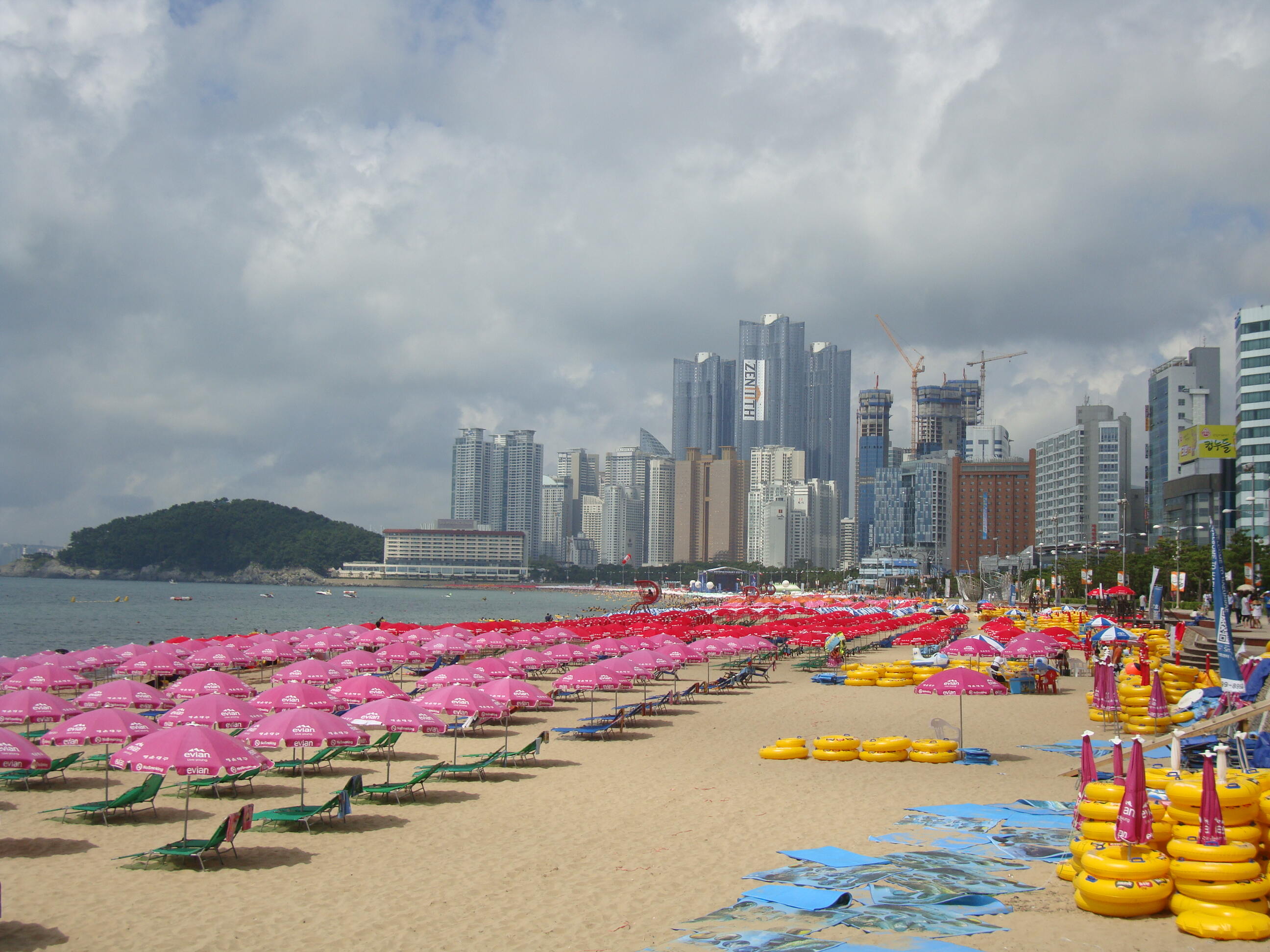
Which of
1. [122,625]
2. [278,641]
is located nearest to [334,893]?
[278,641]

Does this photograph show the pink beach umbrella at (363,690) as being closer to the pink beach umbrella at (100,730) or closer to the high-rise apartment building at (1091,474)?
the pink beach umbrella at (100,730)

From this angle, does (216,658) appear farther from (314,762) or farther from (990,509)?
(990,509)

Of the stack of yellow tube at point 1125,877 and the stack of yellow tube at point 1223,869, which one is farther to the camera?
the stack of yellow tube at point 1125,877

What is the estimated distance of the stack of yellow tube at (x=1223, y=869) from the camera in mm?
8352

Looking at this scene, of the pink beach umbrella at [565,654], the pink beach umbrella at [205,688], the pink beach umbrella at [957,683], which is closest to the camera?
the pink beach umbrella at [957,683]

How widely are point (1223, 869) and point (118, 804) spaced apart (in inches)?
524

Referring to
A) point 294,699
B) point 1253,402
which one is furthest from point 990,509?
point 294,699

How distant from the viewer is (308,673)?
963 inches

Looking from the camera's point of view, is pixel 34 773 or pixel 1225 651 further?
pixel 1225 651

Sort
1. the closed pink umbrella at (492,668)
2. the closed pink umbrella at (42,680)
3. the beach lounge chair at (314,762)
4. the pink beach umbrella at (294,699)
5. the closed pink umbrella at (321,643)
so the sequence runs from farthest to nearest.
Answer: the closed pink umbrella at (321,643)
the closed pink umbrella at (492,668)
the closed pink umbrella at (42,680)
the pink beach umbrella at (294,699)
the beach lounge chair at (314,762)

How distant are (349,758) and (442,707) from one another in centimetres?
278

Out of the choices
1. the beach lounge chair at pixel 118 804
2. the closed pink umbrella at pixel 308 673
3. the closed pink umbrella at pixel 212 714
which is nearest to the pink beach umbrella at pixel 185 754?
the beach lounge chair at pixel 118 804

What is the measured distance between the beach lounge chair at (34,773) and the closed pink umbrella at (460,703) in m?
5.63

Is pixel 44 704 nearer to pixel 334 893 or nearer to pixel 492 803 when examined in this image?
pixel 492 803
